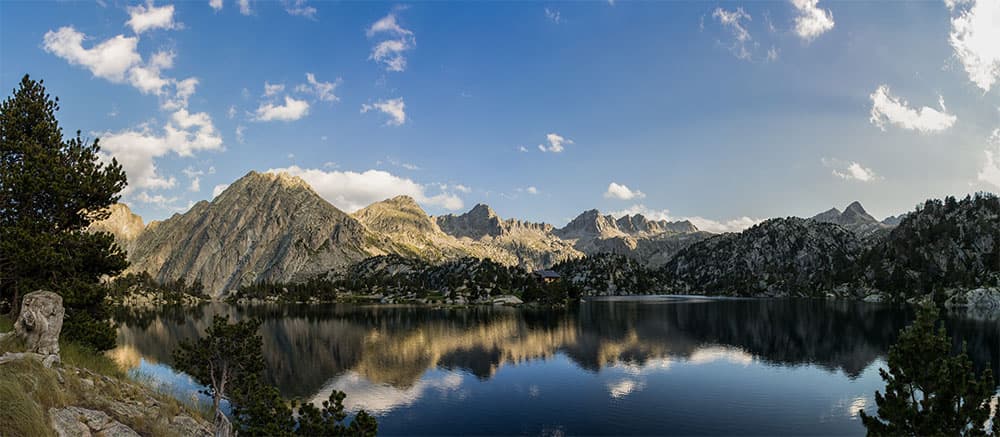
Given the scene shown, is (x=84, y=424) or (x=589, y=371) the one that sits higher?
(x=84, y=424)

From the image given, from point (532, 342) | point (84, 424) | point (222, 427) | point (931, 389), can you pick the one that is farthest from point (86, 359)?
point (532, 342)

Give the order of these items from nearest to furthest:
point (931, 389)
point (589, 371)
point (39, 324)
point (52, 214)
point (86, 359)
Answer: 1. point (39, 324)
2. point (931, 389)
3. point (86, 359)
4. point (52, 214)
5. point (589, 371)

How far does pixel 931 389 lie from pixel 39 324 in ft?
157

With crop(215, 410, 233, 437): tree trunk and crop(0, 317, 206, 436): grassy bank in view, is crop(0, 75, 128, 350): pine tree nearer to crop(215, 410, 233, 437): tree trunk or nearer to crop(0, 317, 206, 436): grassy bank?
crop(0, 317, 206, 436): grassy bank

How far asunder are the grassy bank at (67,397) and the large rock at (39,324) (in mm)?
579

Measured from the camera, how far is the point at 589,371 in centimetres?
8069

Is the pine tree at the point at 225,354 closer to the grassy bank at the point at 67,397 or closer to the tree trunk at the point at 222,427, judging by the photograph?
the tree trunk at the point at 222,427

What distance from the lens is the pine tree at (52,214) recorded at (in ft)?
125

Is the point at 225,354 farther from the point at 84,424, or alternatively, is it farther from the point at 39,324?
the point at 84,424

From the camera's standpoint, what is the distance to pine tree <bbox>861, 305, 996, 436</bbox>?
26.6 m

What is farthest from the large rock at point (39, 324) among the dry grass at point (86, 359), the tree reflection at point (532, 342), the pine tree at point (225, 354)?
the tree reflection at point (532, 342)

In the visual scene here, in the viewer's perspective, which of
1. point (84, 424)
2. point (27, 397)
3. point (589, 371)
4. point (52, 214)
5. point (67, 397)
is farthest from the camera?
point (589, 371)

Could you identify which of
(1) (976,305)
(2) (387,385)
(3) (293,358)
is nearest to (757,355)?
(2) (387,385)

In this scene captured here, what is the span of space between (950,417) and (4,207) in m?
65.8
